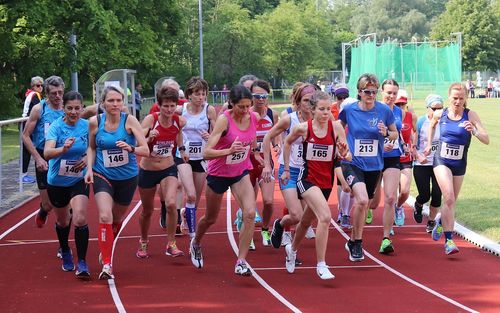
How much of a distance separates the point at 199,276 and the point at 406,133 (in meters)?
3.87

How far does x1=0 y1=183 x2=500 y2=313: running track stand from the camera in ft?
25.5

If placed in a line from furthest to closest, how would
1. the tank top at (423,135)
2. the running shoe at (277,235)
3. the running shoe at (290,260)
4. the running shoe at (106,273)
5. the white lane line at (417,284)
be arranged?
the tank top at (423,135) < the running shoe at (277,235) < the running shoe at (290,260) < the running shoe at (106,273) < the white lane line at (417,284)

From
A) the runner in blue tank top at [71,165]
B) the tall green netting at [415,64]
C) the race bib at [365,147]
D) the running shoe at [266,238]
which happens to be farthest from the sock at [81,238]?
the tall green netting at [415,64]

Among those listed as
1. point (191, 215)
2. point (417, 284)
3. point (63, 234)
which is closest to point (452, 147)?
point (417, 284)

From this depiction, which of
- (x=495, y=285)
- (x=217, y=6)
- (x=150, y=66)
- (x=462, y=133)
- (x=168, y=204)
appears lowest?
(x=495, y=285)

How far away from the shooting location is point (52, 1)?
1103 inches

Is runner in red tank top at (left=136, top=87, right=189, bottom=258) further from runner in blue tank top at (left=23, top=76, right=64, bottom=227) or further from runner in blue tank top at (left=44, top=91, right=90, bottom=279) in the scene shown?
runner in blue tank top at (left=23, top=76, right=64, bottom=227)

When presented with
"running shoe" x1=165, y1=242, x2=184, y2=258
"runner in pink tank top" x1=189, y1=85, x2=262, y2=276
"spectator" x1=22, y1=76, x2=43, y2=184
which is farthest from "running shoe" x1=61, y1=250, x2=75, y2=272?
"spectator" x1=22, y1=76, x2=43, y2=184

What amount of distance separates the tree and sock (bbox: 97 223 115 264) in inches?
3261

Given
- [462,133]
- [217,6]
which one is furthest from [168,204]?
[217,6]

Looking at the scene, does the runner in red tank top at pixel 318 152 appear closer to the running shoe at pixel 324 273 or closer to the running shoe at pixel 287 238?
the running shoe at pixel 324 273

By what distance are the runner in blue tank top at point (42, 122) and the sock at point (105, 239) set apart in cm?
194

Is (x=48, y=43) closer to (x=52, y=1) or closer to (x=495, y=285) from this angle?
(x=52, y=1)

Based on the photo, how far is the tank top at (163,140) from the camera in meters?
9.57
